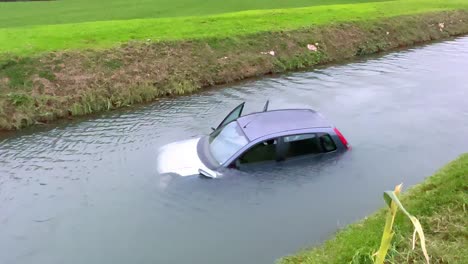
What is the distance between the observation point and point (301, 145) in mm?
10023

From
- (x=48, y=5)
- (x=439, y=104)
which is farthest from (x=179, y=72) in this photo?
(x=48, y=5)

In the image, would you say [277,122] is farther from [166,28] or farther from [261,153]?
[166,28]

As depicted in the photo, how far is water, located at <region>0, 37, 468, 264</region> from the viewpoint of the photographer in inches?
328

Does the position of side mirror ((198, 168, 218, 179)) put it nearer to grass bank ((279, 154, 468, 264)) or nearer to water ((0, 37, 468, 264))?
water ((0, 37, 468, 264))

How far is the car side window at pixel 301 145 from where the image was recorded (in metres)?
9.87

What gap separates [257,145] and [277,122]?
2.69 feet

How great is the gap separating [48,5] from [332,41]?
63.2 feet

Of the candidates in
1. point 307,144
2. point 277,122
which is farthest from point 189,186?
point 307,144

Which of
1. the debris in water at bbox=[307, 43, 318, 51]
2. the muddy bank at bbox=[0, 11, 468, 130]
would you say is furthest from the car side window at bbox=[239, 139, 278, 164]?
the debris in water at bbox=[307, 43, 318, 51]

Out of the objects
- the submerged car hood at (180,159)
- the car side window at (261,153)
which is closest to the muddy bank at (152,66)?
the submerged car hood at (180,159)

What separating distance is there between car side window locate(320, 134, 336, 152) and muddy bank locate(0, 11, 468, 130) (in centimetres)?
807

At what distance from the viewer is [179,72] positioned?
17953 millimetres

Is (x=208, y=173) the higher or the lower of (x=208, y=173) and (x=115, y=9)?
the lower

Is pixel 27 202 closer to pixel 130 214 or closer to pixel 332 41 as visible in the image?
pixel 130 214
